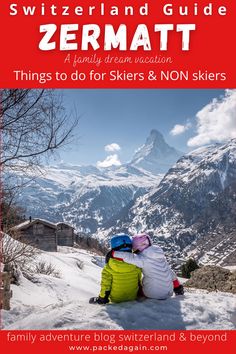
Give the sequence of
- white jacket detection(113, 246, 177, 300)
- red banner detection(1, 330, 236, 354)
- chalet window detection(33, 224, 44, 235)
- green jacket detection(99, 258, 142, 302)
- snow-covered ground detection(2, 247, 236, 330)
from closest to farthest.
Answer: red banner detection(1, 330, 236, 354) → snow-covered ground detection(2, 247, 236, 330) → green jacket detection(99, 258, 142, 302) → white jacket detection(113, 246, 177, 300) → chalet window detection(33, 224, 44, 235)

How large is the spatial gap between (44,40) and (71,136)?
218cm

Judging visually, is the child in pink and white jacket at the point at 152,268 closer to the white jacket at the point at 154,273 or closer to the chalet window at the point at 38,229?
the white jacket at the point at 154,273

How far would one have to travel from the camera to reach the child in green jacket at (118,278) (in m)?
8.29

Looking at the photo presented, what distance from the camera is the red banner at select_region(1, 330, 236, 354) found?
6.29 m

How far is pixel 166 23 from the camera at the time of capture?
770cm

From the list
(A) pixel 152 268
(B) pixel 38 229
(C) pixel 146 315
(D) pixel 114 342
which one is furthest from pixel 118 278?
(B) pixel 38 229

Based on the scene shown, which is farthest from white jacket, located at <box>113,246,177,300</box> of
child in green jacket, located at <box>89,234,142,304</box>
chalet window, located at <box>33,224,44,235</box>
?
chalet window, located at <box>33,224,44,235</box>

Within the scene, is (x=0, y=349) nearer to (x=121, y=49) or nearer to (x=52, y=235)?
(x=121, y=49)

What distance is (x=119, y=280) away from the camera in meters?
8.30

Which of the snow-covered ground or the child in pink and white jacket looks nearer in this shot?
the snow-covered ground

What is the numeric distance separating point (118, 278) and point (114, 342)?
1940mm

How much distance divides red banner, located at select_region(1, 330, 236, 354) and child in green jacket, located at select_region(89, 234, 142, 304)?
5.69 ft

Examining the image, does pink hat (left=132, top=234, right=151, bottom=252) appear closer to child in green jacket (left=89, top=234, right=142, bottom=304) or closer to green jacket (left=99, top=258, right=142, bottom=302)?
child in green jacket (left=89, top=234, right=142, bottom=304)

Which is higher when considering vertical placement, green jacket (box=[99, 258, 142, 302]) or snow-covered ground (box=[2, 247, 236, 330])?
green jacket (box=[99, 258, 142, 302])
